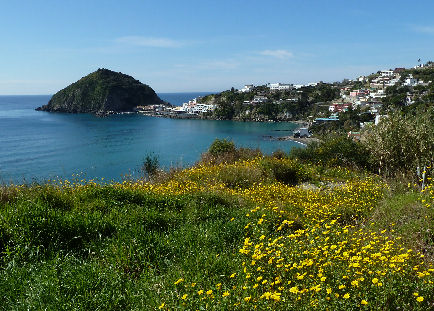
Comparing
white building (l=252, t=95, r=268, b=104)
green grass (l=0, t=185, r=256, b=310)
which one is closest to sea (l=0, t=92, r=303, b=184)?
white building (l=252, t=95, r=268, b=104)

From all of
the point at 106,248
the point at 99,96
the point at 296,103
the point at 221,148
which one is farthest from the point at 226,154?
the point at 99,96

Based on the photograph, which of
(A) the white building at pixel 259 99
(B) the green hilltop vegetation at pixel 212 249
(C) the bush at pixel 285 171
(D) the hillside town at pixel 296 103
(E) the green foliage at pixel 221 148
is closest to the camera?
(B) the green hilltop vegetation at pixel 212 249

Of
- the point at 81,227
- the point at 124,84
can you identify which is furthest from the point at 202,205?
the point at 124,84

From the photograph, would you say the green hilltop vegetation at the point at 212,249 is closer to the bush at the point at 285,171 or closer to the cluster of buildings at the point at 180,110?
the bush at the point at 285,171

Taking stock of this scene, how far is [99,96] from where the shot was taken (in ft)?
431

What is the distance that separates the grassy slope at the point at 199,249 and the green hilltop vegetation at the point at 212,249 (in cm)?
2

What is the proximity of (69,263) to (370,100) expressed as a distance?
9676cm

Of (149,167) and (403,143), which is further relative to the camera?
(149,167)

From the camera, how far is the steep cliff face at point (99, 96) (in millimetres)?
129375

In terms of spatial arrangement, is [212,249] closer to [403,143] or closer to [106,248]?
[106,248]

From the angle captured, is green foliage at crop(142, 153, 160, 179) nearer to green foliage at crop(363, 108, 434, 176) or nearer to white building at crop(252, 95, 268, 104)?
green foliage at crop(363, 108, 434, 176)

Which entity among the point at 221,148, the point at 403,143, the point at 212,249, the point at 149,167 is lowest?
the point at 149,167

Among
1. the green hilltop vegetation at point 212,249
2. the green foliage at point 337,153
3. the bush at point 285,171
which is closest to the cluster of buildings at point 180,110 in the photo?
the green foliage at point 337,153

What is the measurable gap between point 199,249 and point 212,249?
0.63 feet
